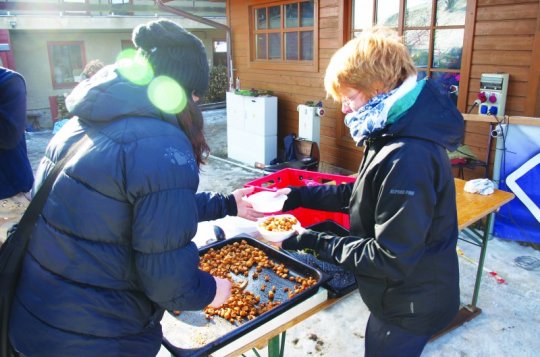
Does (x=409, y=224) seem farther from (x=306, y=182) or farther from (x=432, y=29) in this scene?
(x=432, y=29)

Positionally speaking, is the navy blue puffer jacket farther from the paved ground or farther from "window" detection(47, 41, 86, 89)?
"window" detection(47, 41, 86, 89)

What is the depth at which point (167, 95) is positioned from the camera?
4.04ft

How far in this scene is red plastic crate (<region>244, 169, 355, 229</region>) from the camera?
98.7 inches

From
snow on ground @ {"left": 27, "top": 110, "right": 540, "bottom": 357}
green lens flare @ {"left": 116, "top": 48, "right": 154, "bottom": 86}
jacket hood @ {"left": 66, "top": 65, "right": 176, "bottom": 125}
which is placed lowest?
snow on ground @ {"left": 27, "top": 110, "right": 540, "bottom": 357}

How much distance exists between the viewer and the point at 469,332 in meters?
3.02

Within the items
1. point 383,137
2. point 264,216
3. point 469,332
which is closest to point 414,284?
point 383,137

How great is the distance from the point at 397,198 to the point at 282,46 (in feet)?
21.5

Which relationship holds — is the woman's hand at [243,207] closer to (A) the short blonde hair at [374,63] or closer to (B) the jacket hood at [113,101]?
(A) the short blonde hair at [374,63]

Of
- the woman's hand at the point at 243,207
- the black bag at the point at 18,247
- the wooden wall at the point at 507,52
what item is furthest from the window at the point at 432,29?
the black bag at the point at 18,247

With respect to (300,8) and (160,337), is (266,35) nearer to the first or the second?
(300,8)

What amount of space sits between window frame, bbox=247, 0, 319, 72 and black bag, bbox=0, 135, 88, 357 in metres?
5.89

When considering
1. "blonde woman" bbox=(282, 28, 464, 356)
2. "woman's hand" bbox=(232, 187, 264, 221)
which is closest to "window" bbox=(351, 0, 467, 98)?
"woman's hand" bbox=(232, 187, 264, 221)

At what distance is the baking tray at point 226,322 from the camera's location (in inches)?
57.6

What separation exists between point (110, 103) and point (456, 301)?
1.41m
